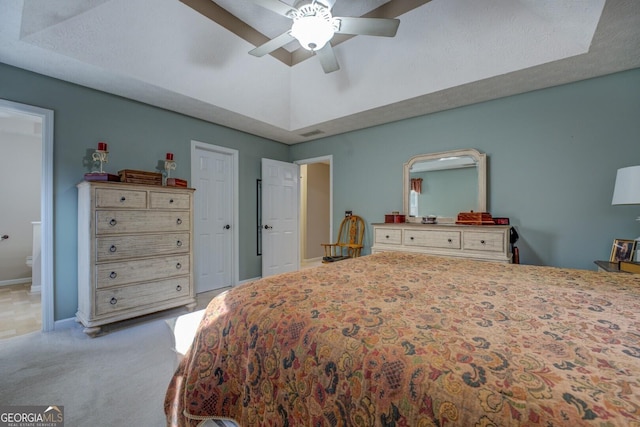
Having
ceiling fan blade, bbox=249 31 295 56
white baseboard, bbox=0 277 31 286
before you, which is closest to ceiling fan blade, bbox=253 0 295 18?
ceiling fan blade, bbox=249 31 295 56

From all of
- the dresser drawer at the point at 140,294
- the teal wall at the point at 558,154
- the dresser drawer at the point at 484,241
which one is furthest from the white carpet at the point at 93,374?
the teal wall at the point at 558,154

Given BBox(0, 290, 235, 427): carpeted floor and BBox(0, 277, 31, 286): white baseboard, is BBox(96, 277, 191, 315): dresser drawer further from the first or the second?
BBox(0, 277, 31, 286): white baseboard

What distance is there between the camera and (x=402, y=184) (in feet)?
12.6

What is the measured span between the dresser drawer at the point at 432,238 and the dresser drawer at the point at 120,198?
2957 mm

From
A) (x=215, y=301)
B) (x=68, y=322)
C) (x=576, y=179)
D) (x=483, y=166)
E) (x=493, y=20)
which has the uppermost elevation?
(x=493, y=20)

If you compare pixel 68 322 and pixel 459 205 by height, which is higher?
pixel 459 205

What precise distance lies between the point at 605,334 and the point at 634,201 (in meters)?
1.98

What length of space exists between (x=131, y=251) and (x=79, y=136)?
1.33m

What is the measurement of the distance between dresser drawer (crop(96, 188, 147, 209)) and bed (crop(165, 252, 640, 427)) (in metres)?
2.03

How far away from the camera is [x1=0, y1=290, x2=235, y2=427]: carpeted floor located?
160 centimetres

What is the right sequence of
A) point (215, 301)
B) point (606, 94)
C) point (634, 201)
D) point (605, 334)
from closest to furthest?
1. point (605, 334)
2. point (215, 301)
3. point (634, 201)
4. point (606, 94)

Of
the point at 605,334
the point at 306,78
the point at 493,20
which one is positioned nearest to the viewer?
the point at 605,334

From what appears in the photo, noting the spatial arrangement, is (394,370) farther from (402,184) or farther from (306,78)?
(306,78)

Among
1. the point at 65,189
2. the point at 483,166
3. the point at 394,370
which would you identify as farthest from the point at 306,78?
the point at 394,370
